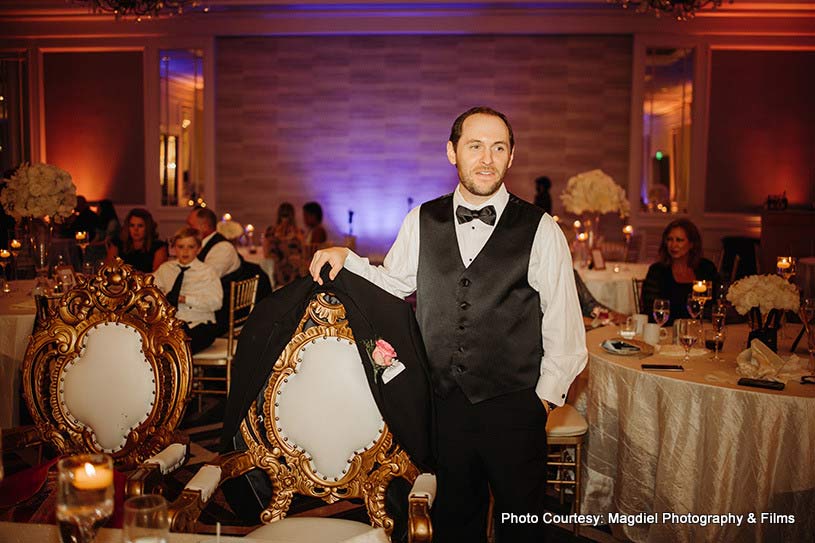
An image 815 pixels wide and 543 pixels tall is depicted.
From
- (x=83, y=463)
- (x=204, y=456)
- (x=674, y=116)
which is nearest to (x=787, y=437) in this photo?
(x=83, y=463)

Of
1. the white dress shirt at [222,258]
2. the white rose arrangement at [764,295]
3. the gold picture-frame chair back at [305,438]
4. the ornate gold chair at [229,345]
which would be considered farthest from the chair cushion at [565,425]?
the white dress shirt at [222,258]

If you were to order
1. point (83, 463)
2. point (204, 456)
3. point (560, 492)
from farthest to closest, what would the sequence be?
point (204, 456), point (560, 492), point (83, 463)

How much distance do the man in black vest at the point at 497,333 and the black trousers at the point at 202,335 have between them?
2807mm

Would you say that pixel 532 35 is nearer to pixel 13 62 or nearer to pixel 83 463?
pixel 13 62

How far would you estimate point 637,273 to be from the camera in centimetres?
671

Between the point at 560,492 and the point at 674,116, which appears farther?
the point at 674,116

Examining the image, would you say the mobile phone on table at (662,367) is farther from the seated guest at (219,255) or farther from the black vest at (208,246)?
the black vest at (208,246)

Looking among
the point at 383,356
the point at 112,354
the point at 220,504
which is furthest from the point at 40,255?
the point at 383,356

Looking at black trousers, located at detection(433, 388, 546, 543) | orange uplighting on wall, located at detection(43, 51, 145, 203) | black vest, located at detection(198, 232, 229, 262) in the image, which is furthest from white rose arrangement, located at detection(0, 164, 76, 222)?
orange uplighting on wall, located at detection(43, 51, 145, 203)

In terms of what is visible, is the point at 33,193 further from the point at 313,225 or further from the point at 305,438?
the point at 313,225

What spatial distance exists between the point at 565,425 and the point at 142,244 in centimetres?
438

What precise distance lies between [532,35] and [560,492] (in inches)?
311

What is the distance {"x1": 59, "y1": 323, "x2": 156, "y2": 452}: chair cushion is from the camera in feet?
8.39

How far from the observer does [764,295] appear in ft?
10.8
